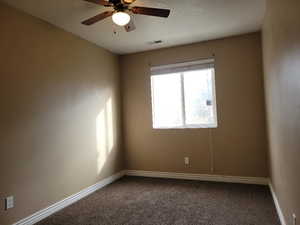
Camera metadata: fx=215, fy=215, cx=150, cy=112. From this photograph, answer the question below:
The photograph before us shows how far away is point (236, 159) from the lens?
3.73 metres

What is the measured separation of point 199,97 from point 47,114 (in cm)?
261

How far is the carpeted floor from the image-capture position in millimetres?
2531

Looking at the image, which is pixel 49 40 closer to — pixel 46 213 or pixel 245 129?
pixel 46 213

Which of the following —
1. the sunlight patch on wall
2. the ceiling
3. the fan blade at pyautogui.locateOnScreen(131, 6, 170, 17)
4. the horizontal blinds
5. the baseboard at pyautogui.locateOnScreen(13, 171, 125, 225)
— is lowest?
the baseboard at pyautogui.locateOnScreen(13, 171, 125, 225)

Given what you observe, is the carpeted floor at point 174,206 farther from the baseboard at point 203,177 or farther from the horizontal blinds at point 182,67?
the horizontal blinds at point 182,67

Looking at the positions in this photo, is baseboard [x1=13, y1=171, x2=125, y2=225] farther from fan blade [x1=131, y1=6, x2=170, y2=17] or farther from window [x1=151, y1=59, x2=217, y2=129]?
fan blade [x1=131, y1=6, x2=170, y2=17]

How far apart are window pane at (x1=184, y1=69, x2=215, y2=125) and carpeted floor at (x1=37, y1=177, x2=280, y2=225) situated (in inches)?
46.1

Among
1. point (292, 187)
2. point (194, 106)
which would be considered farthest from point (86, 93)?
point (292, 187)

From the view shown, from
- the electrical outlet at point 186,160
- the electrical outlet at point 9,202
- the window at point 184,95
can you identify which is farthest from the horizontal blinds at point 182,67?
the electrical outlet at point 9,202

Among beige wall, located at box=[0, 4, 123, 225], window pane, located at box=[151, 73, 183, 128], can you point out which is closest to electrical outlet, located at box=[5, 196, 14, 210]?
beige wall, located at box=[0, 4, 123, 225]

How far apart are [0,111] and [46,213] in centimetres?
141

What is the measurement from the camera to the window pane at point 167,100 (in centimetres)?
424

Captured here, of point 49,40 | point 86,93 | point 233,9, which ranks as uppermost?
point 233,9

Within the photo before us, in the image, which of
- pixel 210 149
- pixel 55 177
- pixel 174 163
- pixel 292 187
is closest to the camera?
pixel 292 187
